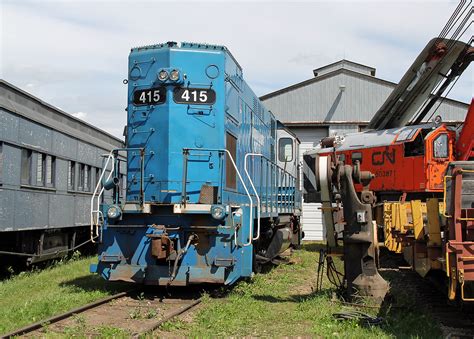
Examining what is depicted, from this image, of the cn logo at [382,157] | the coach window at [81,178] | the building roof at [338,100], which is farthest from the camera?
the building roof at [338,100]

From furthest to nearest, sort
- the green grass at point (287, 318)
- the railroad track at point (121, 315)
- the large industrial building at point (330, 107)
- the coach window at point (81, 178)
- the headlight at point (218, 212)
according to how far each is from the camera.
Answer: the large industrial building at point (330, 107)
the coach window at point (81, 178)
the headlight at point (218, 212)
the green grass at point (287, 318)
the railroad track at point (121, 315)

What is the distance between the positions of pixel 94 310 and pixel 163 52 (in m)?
4.17

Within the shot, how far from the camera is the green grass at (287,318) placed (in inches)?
231

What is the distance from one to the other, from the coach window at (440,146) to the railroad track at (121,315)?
8281 mm

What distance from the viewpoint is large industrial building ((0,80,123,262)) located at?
31.5 feet

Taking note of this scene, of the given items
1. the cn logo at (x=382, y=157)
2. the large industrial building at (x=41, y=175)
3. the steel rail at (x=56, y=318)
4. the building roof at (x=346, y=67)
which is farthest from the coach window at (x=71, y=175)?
the building roof at (x=346, y=67)

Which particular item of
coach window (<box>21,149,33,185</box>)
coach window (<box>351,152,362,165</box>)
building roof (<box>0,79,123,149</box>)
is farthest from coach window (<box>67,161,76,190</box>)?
coach window (<box>351,152,362,165</box>)

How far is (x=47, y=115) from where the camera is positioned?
12.2 m

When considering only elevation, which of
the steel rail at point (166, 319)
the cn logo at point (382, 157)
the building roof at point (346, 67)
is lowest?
the steel rail at point (166, 319)

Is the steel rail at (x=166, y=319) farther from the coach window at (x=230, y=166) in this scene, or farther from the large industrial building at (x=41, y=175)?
the large industrial building at (x=41, y=175)

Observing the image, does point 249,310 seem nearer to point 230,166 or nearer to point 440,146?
point 230,166

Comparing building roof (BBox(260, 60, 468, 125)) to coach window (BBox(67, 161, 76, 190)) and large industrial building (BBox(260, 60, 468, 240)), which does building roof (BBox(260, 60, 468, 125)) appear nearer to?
large industrial building (BBox(260, 60, 468, 240))

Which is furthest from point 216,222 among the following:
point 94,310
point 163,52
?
point 163,52

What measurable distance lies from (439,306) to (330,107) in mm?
17244
